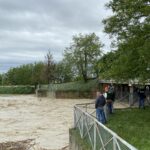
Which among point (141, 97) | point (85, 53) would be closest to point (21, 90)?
point (85, 53)

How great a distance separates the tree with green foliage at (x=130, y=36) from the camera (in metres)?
17.4

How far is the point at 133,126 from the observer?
16.8 metres

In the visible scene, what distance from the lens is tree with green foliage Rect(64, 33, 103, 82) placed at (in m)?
60.2

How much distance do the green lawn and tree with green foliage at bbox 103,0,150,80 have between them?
210 centimetres

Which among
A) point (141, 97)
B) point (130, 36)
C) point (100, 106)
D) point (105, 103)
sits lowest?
point (100, 106)

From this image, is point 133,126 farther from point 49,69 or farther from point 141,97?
point 49,69

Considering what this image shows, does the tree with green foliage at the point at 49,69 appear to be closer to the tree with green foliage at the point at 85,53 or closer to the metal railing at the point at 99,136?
the tree with green foliage at the point at 85,53

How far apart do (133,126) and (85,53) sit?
44130 mm

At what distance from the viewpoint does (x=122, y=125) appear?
56.2ft

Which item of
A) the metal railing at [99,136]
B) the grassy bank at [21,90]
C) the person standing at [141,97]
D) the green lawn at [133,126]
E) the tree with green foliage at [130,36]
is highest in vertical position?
the tree with green foliage at [130,36]

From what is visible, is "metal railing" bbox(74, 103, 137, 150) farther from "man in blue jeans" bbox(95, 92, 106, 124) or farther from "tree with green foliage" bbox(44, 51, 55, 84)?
"tree with green foliage" bbox(44, 51, 55, 84)

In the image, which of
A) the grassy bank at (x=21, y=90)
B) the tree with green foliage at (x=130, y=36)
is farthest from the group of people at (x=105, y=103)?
the grassy bank at (x=21, y=90)

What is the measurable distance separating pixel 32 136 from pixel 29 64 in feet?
248

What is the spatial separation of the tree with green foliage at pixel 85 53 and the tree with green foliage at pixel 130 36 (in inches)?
1585
